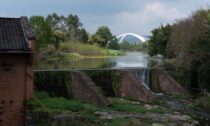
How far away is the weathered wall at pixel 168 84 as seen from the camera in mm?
37312

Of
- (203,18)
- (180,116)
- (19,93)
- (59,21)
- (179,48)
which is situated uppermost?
(59,21)

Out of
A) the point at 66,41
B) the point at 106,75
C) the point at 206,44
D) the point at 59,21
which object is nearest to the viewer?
the point at 106,75

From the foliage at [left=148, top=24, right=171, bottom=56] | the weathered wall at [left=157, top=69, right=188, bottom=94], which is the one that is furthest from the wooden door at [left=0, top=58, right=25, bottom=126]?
the foliage at [left=148, top=24, right=171, bottom=56]

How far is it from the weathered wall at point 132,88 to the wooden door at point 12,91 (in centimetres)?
1406

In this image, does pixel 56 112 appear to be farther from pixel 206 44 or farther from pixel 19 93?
pixel 206 44

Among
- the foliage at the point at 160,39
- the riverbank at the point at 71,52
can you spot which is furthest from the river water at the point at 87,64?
the riverbank at the point at 71,52

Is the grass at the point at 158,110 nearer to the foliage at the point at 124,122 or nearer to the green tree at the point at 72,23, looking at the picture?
the foliage at the point at 124,122

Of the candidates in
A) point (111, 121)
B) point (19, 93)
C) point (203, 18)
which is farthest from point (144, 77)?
point (19, 93)

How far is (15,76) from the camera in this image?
66.9 ft

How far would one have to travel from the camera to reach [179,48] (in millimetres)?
41188

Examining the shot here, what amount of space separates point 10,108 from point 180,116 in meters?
12.2

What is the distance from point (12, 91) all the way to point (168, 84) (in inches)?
809

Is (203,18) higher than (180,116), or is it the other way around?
(203,18)

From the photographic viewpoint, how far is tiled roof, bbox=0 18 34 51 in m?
19.6
